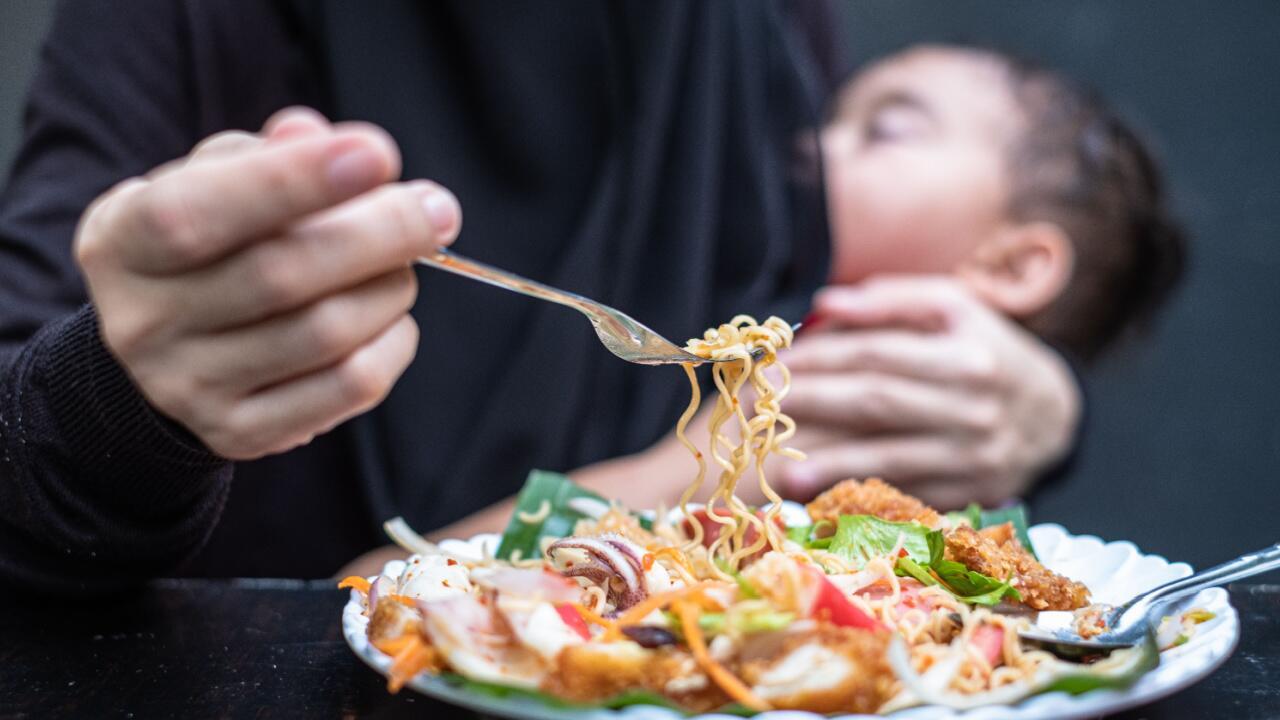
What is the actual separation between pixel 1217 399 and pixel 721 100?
1.93 metres

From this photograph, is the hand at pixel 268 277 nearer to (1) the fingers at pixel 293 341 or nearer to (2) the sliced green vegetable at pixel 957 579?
(1) the fingers at pixel 293 341

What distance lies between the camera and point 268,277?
2.10ft

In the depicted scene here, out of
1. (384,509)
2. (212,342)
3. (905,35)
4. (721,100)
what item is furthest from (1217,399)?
(212,342)

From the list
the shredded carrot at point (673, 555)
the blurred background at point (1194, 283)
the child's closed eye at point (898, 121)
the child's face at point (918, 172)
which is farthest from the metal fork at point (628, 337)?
the blurred background at point (1194, 283)

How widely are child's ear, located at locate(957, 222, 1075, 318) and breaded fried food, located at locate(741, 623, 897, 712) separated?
4.99 feet

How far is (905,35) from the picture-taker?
3.06m

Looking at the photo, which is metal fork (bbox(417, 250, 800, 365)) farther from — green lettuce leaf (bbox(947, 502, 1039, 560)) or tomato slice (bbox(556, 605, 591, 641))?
green lettuce leaf (bbox(947, 502, 1039, 560))

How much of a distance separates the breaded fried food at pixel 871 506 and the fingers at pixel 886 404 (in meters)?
0.59

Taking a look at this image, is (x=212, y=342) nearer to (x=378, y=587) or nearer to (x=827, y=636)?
(x=378, y=587)

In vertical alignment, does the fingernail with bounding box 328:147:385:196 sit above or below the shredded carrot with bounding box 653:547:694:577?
above

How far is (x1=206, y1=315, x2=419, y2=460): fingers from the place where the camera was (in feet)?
2.33

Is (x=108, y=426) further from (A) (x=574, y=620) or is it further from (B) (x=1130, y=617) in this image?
(B) (x=1130, y=617)

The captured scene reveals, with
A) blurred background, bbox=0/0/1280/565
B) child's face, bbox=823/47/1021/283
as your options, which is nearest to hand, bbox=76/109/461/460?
child's face, bbox=823/47/1021/283

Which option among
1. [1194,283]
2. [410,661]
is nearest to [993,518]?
[410,661]
